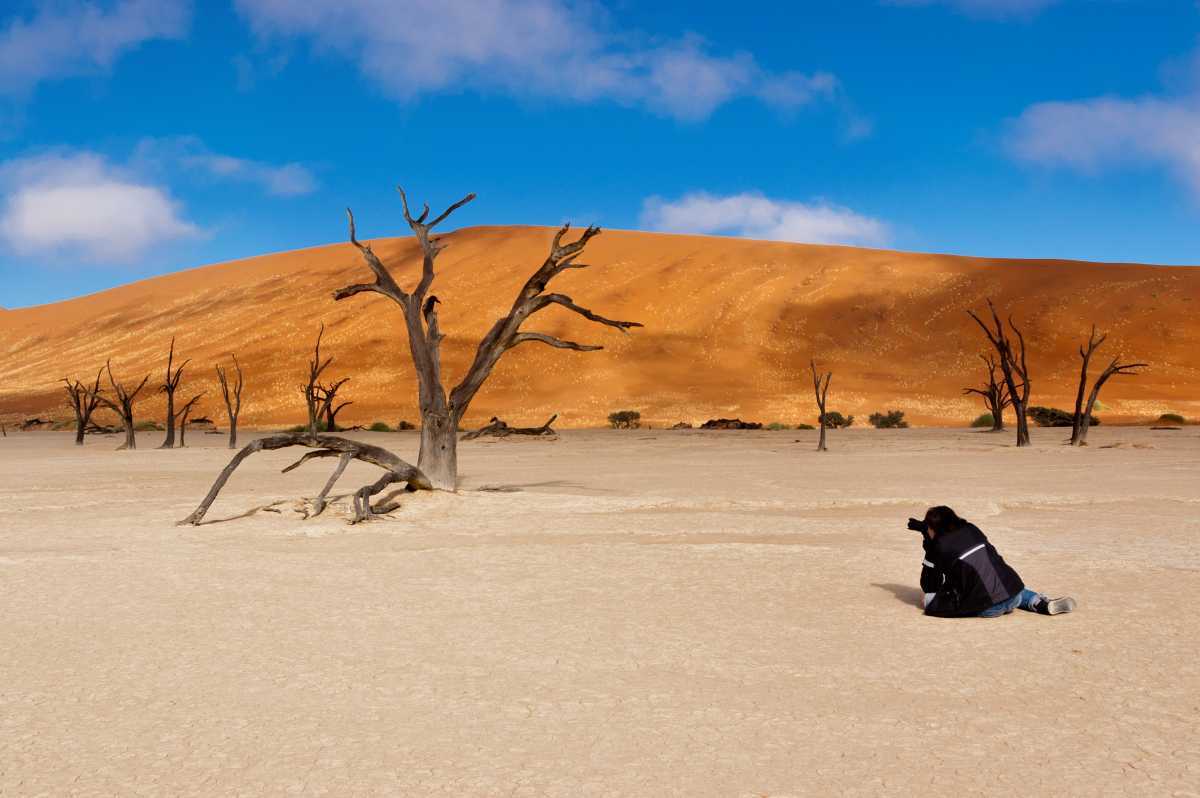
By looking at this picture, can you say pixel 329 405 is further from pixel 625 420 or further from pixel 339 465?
pixel 339 465

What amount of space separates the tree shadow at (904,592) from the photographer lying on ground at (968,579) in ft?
1.63

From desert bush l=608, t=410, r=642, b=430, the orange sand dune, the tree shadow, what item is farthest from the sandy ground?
the orange sand dune

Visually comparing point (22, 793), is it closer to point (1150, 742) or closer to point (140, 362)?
point (1150, 742)

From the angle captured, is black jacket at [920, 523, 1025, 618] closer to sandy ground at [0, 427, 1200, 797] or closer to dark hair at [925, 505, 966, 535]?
dark hair at [925, 505, 966, 535]

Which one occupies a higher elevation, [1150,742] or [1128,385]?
[1128,385]

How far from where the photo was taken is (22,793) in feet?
14.7

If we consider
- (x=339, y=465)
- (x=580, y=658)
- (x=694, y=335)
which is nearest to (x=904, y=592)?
(x=580, y=658)

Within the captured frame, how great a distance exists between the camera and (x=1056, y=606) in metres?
7.82

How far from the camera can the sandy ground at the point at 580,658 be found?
4734 millimetres

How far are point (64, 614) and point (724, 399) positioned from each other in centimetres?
Answer: 5207

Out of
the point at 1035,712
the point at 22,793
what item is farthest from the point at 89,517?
the point at 1035,712

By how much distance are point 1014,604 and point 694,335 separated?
64.3 m

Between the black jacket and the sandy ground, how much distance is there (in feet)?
0.58

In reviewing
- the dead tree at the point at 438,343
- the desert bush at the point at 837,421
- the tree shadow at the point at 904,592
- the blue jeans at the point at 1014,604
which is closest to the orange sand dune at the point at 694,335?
the desert bush at the point at 837,421
